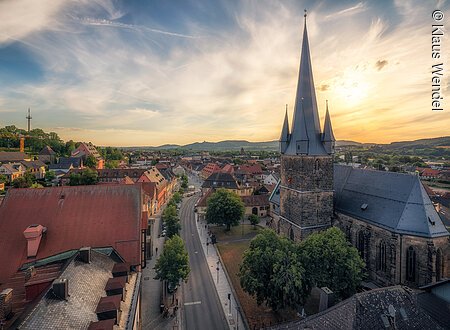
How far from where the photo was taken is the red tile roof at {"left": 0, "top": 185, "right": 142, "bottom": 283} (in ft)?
80.9

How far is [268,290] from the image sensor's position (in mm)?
25516

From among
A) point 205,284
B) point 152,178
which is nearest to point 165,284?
point 205,284

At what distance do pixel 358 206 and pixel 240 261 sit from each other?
1859 centimetres

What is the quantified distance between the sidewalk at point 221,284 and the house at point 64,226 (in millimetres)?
10746

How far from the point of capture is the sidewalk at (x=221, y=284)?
2752cm

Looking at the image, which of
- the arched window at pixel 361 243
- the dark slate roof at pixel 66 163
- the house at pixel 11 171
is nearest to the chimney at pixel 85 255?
the arched window at pixel 361 243

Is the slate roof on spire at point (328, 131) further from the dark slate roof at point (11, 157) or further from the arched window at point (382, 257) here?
the dark slate roof at point (11, 157)

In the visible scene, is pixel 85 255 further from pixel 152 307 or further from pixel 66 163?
pixel 66 163

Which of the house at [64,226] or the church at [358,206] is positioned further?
the church at [358,206]

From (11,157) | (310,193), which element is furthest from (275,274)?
(11,157)

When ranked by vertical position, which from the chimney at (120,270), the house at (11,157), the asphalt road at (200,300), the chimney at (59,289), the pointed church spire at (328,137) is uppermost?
the pointed church spire at (328,137)

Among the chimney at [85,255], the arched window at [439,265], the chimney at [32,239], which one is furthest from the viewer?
the arched window at [439,265]

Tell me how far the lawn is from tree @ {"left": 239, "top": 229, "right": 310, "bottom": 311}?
210 cm

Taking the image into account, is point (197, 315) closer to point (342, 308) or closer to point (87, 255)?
point (87, 255)
